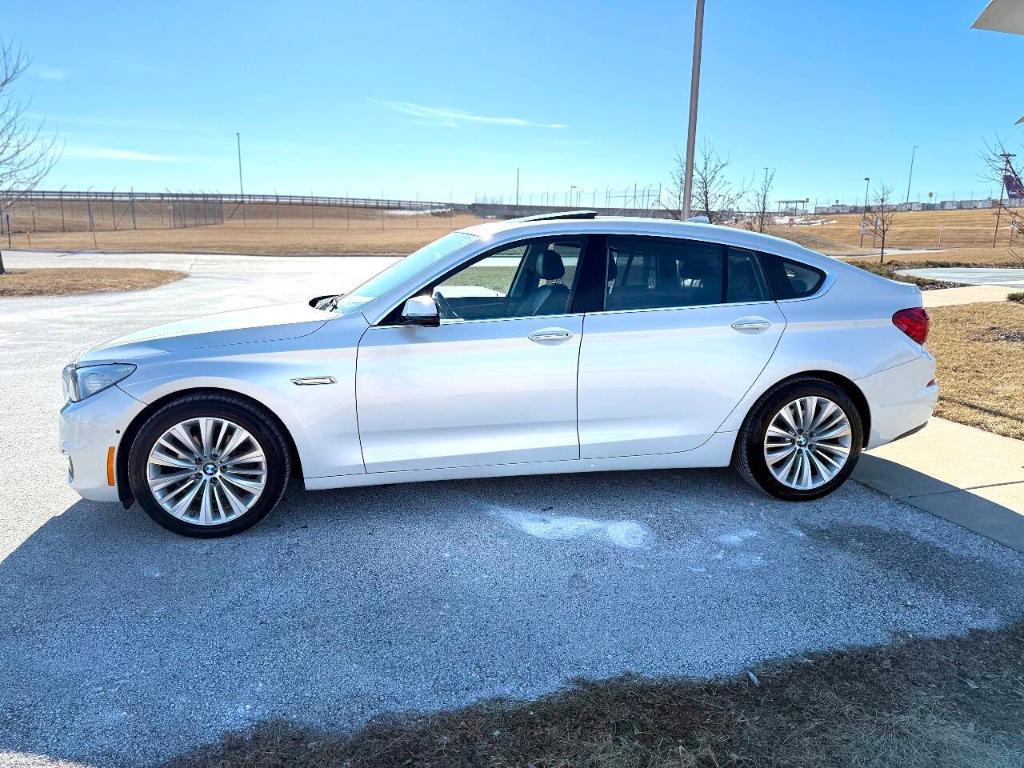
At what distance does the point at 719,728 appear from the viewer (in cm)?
264

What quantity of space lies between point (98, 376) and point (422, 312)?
5.61ft

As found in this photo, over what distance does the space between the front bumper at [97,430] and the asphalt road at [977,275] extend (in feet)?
59.9

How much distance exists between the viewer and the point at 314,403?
406 centimetres

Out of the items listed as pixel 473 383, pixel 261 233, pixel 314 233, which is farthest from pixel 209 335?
pixel 261 233

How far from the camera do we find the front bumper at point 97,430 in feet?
12.9

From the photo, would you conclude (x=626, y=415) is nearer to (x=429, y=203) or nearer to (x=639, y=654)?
(x=639, y=654)

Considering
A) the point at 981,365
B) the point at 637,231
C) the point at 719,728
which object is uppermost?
the point at 637,231

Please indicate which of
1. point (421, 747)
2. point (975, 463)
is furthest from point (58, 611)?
point (975, 463)

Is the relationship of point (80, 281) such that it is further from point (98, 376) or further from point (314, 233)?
point (314, 233)

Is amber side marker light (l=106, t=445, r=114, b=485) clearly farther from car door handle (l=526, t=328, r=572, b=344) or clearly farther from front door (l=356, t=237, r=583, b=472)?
car door handle (l=526, t=328, r=572, b=344)

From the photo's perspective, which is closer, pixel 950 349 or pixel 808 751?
pixel 808 751

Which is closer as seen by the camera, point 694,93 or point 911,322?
point 911,322

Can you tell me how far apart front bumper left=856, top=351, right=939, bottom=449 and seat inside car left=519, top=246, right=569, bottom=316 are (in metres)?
1.87

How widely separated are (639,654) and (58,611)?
2.54 meters
